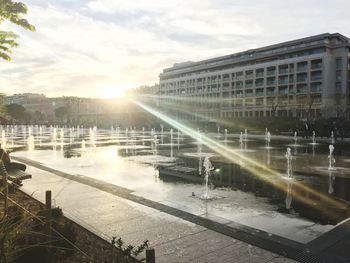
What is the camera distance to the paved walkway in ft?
18.6

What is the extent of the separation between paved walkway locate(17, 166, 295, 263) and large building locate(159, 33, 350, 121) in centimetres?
6145

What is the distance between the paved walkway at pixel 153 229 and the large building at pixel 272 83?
61450mm

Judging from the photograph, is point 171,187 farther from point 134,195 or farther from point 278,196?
point 278,196

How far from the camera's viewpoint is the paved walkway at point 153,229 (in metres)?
5.66

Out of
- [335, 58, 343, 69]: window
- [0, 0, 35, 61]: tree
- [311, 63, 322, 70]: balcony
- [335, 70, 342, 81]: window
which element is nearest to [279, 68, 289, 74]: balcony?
[311, 63, 322, 70]: balcony

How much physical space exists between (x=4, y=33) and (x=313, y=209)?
11087 millimetres

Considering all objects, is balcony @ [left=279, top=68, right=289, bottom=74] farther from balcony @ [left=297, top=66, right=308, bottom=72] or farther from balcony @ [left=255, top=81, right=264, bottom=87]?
balcony @ [left=255, top=81, right=264, bottom=87]

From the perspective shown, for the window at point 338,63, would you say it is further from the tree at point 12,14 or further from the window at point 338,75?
the tree at point 12,14

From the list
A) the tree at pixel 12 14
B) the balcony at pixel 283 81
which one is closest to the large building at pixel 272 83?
the balcony at pixel 283 81

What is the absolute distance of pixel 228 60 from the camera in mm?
100812

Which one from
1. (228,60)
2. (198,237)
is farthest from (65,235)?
(228,60)

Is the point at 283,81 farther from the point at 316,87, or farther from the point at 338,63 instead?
the point at 338,63

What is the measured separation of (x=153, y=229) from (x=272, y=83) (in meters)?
84.7

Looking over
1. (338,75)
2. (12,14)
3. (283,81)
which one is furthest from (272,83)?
(12,14)
